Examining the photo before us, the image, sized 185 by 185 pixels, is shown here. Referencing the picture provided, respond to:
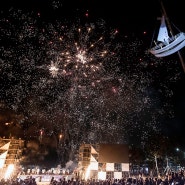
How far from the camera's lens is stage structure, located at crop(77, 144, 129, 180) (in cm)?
2294

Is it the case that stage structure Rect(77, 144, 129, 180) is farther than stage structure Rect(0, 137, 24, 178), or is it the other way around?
stage structure Rect(77, 144, 129, 180)

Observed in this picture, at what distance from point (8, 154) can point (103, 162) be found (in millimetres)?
10371

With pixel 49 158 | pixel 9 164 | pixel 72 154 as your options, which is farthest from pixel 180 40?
pixel 49 158

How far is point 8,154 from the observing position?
75.5ft

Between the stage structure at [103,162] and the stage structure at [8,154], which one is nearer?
the stage structure at [8,154]

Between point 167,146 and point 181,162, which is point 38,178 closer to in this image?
point 167,146

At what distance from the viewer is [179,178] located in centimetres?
1588

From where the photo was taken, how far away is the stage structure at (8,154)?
2245cm

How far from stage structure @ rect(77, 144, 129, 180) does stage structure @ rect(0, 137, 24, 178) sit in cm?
714

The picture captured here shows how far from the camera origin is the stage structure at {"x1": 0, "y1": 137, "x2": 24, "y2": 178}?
73.7 ft

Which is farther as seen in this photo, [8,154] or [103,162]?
[103,162]

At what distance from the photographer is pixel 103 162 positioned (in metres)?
23.2

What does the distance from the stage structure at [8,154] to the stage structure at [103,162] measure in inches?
281

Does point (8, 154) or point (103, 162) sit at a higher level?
point (8, 154)
